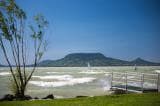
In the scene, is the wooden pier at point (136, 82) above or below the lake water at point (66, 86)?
above

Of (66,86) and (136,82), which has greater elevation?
(136,82)

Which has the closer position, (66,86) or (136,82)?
(136,82)

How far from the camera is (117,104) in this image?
10.6 m

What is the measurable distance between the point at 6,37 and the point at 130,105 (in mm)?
10949

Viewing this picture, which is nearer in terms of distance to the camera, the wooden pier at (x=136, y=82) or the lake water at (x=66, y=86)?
the wooden pier at (x=136, y=82)

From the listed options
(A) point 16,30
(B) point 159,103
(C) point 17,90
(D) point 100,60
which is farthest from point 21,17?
(D) point 100,60

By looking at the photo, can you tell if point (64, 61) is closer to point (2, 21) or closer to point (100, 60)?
point (100, 60)

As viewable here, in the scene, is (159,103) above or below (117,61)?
above

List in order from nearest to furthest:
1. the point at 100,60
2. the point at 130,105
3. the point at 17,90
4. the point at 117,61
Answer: the point at 130,105
the point at 17,90
the point at 117,61
the point at 100,60

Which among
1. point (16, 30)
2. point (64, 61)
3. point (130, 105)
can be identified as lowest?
point (64, 61)

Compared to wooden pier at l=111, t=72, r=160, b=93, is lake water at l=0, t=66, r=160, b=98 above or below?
below

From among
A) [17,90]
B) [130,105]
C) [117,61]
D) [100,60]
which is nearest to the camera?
[130,105]

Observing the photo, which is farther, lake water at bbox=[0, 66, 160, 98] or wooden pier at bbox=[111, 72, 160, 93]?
lake water at bbox=[0, 66, 160, 98]

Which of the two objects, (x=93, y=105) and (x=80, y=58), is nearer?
(x=93, y=105)
